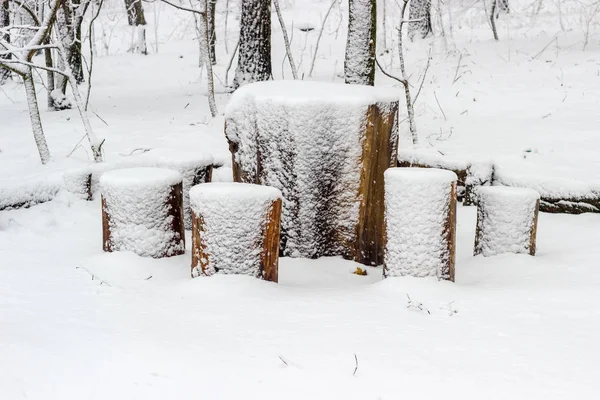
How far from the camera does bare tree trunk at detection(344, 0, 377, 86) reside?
23.6 ft

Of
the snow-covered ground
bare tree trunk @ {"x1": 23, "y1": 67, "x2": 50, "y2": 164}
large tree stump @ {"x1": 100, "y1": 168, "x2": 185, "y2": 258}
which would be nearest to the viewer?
the snow-covered ground

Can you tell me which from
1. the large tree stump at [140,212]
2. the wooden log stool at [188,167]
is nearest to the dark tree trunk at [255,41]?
the wooden log stool at [188,167]

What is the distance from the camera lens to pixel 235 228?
3256mm

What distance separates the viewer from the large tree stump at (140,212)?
3.79 metres

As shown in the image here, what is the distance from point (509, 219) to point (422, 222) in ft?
3.05

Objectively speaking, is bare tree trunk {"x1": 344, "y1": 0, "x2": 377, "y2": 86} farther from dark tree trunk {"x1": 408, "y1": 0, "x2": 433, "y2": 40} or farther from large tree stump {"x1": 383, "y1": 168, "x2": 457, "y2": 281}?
dark tree trunk {"x1": 408, "y1": 0, "x2": 433, "y2": 40}

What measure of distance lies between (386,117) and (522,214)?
1.08m

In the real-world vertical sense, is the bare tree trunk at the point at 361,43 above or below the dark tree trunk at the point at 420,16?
below

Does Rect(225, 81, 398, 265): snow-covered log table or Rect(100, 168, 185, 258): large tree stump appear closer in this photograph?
Rect(100, 168, 185, 258): large tree stump

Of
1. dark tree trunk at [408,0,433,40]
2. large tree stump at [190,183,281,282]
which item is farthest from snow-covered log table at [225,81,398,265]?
dark tree trunk at [408,0,433,40]

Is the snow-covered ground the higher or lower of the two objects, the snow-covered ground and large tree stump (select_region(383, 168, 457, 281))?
the lower

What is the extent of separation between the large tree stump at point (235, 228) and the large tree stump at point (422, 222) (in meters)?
0.67

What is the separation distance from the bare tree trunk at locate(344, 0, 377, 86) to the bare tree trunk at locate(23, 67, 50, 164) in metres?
3.45

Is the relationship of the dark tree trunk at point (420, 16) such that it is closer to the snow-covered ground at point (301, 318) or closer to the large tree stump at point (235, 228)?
the snow-covered ground at point (301, 318)
